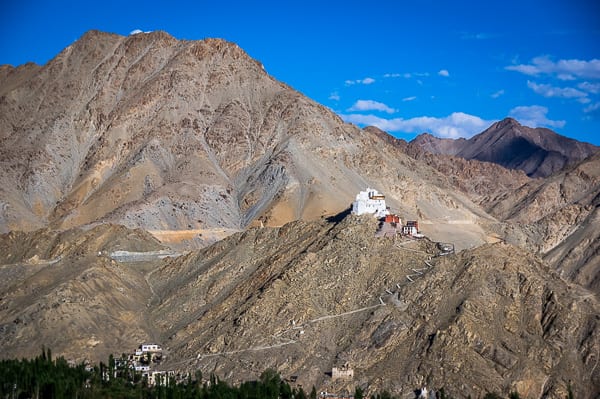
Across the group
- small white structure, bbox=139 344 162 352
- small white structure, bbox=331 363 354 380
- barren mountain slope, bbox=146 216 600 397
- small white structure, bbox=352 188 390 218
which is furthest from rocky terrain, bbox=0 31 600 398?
small white structure, bbox=352 188 390 218

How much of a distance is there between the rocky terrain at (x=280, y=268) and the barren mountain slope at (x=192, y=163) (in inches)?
16.9

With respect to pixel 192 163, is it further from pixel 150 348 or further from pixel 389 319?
pixel 389 319

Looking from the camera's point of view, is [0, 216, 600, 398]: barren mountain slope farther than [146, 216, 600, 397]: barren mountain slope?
Yes

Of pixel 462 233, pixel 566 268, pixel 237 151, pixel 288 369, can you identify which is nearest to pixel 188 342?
pixel 288 369

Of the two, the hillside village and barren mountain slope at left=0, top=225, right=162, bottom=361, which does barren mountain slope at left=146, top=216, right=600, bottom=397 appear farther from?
barren mountain slope at left=0, top=225, right=162, bottom=361

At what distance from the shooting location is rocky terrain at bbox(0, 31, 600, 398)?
81.5 m

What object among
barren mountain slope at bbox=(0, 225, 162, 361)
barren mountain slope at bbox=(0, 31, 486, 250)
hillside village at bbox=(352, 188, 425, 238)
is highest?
barren mountain slope at bbox=(0, 31, 486, 250)

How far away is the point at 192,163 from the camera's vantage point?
580ft

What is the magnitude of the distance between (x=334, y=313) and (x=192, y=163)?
90474mm

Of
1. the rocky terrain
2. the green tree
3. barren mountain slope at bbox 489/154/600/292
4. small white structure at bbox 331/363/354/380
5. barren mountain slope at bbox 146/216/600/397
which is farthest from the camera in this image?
barren mountain slope at bbox 489/154/600/292

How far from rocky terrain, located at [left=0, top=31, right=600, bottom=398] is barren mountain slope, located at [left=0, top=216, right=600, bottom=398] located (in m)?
0.17

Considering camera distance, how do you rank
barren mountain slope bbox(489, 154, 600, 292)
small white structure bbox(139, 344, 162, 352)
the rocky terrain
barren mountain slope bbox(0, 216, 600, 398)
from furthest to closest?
barren mountain slope bbox(489, 154, 600, 292) < small white structure bbox(139, 344, 162, 352) < the rocky terrain < barren mountain slope bbox(0, 216, 600, 398)

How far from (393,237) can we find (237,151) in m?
87.5

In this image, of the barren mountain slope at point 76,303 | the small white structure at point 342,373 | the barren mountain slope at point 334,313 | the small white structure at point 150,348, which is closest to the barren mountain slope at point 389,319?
Result: the barren mountain slope at point 334,313
